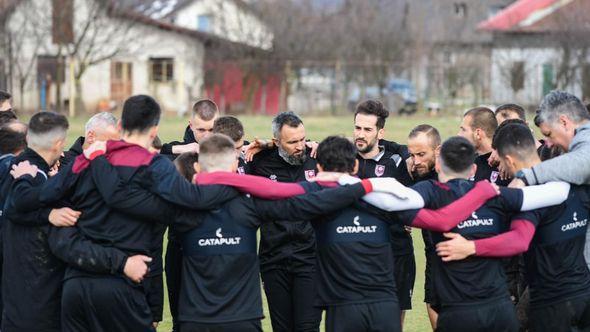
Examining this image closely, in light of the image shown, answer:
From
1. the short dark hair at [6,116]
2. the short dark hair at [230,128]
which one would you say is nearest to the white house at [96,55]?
the short dark hair at [6,116]

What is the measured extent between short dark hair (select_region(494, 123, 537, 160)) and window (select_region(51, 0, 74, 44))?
40436mm

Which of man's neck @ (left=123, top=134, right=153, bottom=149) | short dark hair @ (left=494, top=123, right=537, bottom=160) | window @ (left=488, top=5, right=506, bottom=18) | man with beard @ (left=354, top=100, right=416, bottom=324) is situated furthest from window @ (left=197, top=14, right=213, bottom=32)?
man's neck @ (left=123, top=134, right=153, bottom=149)

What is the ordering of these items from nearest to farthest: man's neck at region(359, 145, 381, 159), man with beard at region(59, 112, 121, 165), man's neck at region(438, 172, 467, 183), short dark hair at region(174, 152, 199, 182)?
man's neck at region(438, 172, 467, 183)
short dark hair at region(174, 152, 199, 182)
man with beard at region(59, 112, 121, 165)
man's neck at region(359, 145, 381, 159)

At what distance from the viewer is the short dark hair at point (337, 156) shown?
6707 millimetres

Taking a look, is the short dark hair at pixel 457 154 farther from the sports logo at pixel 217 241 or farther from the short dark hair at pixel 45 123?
the short dark hair at pixel 45 123

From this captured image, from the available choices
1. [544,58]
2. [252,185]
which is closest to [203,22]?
[544,58]

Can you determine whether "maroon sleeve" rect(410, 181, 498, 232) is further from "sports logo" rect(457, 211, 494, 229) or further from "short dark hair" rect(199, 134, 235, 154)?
"short dark hair" rect(199, 134, 235, 154)

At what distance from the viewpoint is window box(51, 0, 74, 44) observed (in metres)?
45.2

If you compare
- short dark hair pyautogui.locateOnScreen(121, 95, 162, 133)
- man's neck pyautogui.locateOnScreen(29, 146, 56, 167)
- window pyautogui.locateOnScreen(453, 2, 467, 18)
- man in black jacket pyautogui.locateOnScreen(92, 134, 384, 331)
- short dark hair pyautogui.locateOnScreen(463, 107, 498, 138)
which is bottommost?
man in black jacket pyautogui.locateOnScreen(92, 134, 384, 331)

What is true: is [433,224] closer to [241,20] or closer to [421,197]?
[421,197]

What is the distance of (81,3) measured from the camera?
153 ft

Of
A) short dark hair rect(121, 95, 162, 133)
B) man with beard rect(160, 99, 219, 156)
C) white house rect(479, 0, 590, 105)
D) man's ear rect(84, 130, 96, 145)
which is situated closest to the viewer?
short dark hair rect(121, 95, 162, 133)

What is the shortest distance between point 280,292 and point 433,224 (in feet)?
7.51

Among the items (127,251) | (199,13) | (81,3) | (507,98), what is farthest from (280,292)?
(199,13)
